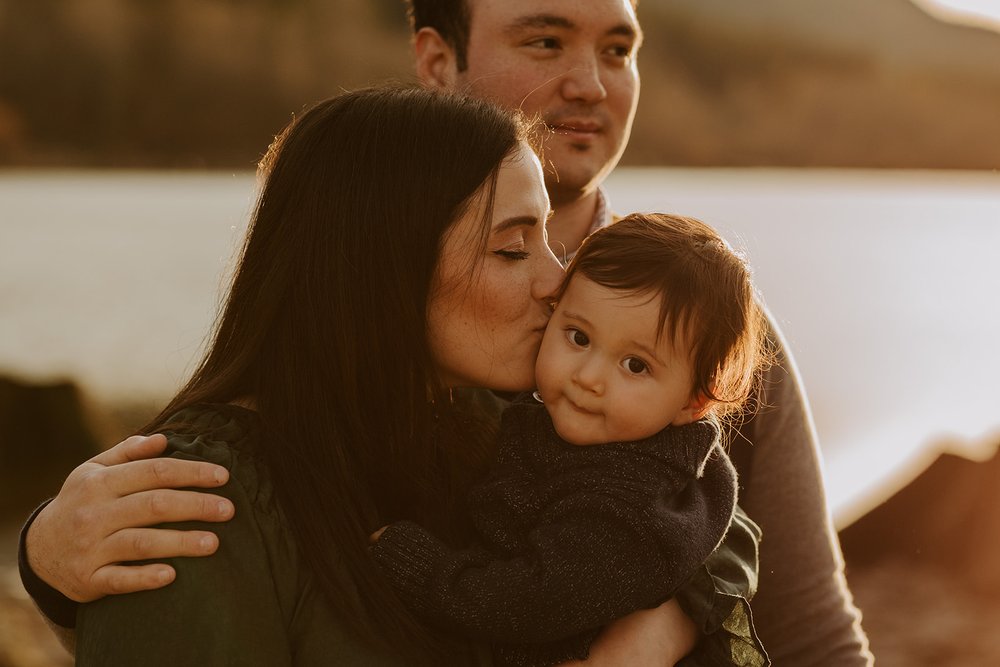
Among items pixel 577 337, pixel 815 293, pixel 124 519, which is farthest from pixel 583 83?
pixel 815 293

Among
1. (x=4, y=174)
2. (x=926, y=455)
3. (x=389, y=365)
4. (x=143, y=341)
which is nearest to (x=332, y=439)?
(x=389, y=365)

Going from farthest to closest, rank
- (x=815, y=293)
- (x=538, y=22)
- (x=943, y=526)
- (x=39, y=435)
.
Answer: (x=815, y=293) → (x=39, y=435) → (x=943, y=526) → (x=538, y=22)

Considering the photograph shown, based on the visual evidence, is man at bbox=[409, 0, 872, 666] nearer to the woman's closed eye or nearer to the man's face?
the man's face

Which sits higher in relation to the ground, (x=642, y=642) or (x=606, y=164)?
(x=606, y=164)

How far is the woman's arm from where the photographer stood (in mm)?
1772

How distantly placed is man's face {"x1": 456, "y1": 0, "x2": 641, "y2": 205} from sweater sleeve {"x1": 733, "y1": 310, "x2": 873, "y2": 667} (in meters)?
0.76

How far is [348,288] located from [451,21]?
Answer: 5.11 ft

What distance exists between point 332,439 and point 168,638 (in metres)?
0.48

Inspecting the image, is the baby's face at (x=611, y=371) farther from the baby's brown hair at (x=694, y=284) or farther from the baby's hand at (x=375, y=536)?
the baby's hand at (x=375, y=536)

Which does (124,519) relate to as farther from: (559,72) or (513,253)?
(559,72)

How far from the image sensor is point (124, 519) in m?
1.82

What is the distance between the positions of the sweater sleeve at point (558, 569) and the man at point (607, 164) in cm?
91

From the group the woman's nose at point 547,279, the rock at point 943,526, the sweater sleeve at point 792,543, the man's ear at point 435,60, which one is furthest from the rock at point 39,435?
the woman's nose at point 547,279

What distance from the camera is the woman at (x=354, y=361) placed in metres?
1.88
